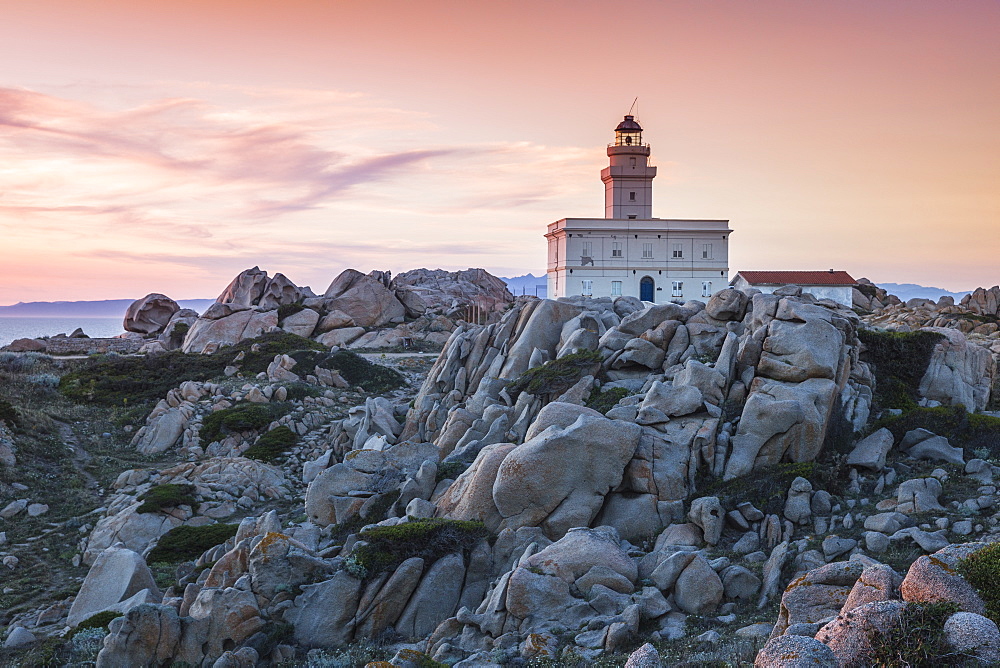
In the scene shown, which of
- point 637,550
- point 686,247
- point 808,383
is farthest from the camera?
point 686,247

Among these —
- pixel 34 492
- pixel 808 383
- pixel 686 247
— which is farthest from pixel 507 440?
pixel 686 247

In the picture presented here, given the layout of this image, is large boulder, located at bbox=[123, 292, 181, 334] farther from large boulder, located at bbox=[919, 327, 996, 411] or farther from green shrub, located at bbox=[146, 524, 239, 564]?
large boulder, located at bbox=[919, 327, 996, 411]

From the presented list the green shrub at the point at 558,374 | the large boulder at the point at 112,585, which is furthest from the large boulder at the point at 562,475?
the large boulder at the point at 112,585

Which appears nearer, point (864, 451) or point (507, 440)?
point (864, 451)

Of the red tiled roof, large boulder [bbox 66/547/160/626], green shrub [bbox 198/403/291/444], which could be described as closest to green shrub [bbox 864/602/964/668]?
large boulder [bbox 66/547/160/626]

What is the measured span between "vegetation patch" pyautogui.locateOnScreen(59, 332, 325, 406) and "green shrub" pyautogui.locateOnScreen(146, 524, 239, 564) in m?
→ 18.8

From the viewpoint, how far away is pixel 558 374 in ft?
90.1

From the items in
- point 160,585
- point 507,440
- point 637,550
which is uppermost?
point 507,440

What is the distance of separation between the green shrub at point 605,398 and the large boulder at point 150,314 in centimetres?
5613

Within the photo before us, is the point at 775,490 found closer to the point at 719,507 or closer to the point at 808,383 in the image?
the point at 719,507

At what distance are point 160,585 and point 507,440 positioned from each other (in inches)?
423

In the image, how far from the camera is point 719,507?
18.8 metres

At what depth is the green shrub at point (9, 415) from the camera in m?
32.3

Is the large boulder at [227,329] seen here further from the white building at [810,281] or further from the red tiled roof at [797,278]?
the red tiled roof at [797,278]
